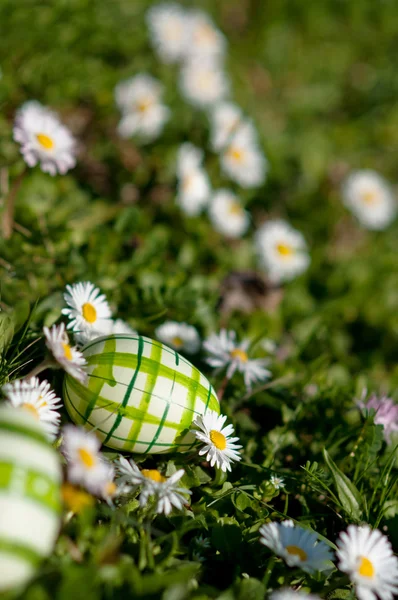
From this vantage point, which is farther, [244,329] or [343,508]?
[244,329]

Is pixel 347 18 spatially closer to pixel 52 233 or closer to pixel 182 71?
pixel 182 71

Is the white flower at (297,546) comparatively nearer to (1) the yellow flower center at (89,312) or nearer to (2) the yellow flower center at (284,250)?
(1) the yellow flower center at (89,312)

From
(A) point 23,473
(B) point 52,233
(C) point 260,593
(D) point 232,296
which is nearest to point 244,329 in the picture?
(D) point 232,296

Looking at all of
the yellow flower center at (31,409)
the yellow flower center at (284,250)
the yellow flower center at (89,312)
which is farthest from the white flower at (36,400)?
the yellow flower center at (284,250)

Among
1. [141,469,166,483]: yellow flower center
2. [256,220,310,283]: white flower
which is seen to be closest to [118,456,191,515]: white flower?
[141,469,166,483]: yellow flower center

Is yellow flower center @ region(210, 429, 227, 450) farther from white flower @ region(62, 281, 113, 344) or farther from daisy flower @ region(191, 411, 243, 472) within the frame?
white flower @ region(62, 281, 113, 344)
